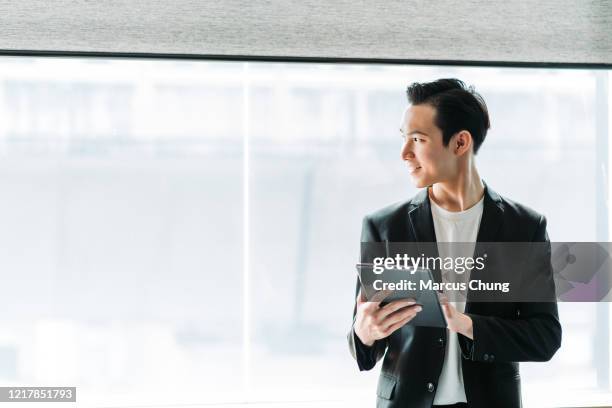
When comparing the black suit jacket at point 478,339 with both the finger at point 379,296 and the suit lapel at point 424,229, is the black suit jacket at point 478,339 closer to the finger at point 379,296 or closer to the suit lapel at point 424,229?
the suit lapel at point 424,229

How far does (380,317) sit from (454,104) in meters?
0.88

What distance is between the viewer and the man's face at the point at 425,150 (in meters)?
2.75

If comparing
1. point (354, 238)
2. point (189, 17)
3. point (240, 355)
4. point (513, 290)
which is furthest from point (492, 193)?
point (189, 17)

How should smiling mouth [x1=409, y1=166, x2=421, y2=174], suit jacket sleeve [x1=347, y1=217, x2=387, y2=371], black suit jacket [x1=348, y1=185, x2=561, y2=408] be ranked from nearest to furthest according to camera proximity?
black suit jacket [x1=348, y1=185, x2=561, y2=408] → suit jacket sleeve [x1=347, y1=217, x2=387, y2=371] → smiling mouth [x1=409, y1=166, x2=421, y2=174]

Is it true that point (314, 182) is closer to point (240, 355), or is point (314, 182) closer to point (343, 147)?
point (343, 147)

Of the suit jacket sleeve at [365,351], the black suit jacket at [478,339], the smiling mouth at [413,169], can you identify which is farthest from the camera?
the smiling mouth at [413,169]

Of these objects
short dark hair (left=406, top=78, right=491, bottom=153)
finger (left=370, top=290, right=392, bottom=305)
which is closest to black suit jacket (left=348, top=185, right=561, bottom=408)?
finger (left=370, top=290, right=392, bottom=305)

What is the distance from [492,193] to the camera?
2781mm

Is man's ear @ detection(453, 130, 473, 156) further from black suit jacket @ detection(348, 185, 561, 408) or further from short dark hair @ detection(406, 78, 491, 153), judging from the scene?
black suit jacket @ detection(348, 185, 561, 408)

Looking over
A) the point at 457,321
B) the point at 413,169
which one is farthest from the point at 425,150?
the point at 457,321

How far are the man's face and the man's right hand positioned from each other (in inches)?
19.2

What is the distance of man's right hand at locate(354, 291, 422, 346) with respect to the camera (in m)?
2.62

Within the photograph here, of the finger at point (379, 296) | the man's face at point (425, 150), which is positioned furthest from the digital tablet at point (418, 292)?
the man's face at point (425, 150)

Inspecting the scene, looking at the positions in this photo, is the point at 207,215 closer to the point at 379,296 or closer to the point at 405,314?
the point at 379,296
